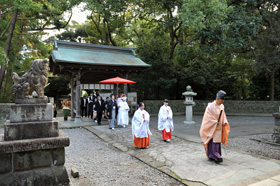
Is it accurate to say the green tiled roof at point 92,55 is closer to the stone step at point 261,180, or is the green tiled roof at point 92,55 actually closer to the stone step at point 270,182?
the stone step at point 261,180

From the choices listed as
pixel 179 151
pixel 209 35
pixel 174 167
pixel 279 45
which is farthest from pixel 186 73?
pixel 174 167

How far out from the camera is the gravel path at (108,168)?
164 inches

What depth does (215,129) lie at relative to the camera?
5.10m

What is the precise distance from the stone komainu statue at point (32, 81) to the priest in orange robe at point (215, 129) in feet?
13.7

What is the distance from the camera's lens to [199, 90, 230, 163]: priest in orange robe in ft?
16.6

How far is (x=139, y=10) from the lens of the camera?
58.7 ft

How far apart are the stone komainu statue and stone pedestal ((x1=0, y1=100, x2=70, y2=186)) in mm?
273

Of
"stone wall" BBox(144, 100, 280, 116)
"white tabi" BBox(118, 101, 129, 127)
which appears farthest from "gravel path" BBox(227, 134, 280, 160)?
"stone wall" BBox(144, 100, 280, 116)

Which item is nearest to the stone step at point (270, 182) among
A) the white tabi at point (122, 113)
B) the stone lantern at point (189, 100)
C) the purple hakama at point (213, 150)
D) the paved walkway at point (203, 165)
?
the paved walkway at point (203, 165)

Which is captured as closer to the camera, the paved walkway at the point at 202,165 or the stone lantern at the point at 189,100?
the paved walkway at the point at 202,165

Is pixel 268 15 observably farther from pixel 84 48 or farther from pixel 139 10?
pixel 84 48

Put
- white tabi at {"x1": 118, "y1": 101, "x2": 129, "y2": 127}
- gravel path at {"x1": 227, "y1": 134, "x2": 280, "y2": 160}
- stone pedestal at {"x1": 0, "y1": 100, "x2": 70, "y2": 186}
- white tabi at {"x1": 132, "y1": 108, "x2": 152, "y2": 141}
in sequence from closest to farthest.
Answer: stone pedestal at {"x1": 0, "y1": 100, "x2": 70, "y2": 186}
gravel path at {"x1": 227, "y1": 134, "x2": 280, "y2": 160}
white tabi at {"x1": 132, "y1": 108, "x2": 152, "y2": 141}
white tabi at {"x1": 118, "y1": 101, "x2": 129, "y2": 127}

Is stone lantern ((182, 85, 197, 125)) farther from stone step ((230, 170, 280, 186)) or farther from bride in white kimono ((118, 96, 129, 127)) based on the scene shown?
stone step ((230, 170, 280, 186))

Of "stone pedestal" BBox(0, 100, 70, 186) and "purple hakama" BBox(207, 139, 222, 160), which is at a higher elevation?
"stone pedestal" BBox(0, 100, 70, 186)
